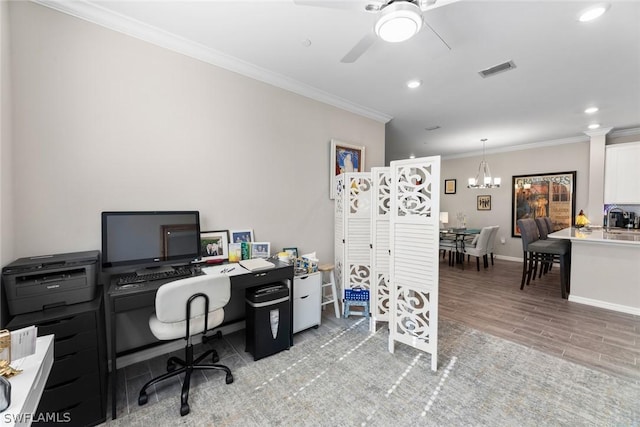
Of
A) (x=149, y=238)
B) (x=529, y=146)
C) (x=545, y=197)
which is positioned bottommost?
(x=149, y=238)

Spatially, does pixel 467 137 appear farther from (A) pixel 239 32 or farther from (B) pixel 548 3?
(A) pixel 239 32

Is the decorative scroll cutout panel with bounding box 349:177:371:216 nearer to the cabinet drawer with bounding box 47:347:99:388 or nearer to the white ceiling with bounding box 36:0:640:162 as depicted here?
the white ceiling with bounding box 36:0:640:162

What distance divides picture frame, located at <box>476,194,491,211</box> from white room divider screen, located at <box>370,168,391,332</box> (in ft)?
17.4

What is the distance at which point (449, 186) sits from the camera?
24.9 ft

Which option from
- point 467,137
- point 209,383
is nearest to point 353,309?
point 209,383

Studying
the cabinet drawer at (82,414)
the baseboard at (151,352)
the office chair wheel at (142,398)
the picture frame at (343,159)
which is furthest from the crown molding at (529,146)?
the cabinet drawer at (82,414)

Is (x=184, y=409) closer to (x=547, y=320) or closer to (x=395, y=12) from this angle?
(x=395, y=12)

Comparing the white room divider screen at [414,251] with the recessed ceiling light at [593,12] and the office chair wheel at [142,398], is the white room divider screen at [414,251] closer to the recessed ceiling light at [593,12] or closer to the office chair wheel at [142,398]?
the recessed ceiling light at [593,12]

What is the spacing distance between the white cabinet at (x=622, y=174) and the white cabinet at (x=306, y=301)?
563 cm

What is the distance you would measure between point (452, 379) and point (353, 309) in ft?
5.21

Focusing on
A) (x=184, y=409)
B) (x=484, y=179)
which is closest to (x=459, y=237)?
(x=484, y=179)

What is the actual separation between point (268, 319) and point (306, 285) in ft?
1.97

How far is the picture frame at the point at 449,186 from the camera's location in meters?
7.49

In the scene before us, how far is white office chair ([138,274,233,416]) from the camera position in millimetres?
1732
